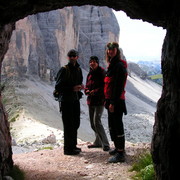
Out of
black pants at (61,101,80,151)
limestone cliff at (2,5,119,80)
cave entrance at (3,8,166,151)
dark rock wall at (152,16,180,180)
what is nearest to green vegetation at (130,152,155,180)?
dark rock wall at (152,16,180,180)

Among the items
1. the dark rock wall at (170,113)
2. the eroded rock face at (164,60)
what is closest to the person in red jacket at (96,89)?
the eroded rock face at (164,60)

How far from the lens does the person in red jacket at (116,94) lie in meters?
5.50

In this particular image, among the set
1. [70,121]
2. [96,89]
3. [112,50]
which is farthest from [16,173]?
[112,50]

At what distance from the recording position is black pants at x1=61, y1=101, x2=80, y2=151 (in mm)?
6410

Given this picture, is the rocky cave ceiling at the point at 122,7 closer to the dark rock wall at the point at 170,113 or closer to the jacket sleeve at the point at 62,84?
the dark rock wall at the point at 170,113

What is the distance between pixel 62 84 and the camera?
20.6 feet

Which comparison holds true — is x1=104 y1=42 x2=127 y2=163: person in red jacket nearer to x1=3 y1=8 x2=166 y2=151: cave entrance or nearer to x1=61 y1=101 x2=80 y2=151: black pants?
x1=61 y1=101 x2=80 y2=151: black pants

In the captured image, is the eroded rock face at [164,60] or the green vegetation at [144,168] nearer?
the eroded rock face at [164,60]

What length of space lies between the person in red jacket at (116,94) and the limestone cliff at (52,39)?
18759 mm

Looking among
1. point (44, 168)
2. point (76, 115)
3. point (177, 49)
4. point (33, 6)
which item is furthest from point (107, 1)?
point (44, 168)

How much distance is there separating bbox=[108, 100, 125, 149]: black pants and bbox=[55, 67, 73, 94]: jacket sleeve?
1.20m

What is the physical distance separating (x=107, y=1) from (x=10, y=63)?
66.6 feet

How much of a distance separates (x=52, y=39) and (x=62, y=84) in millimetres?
27826

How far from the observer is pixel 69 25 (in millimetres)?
36406
